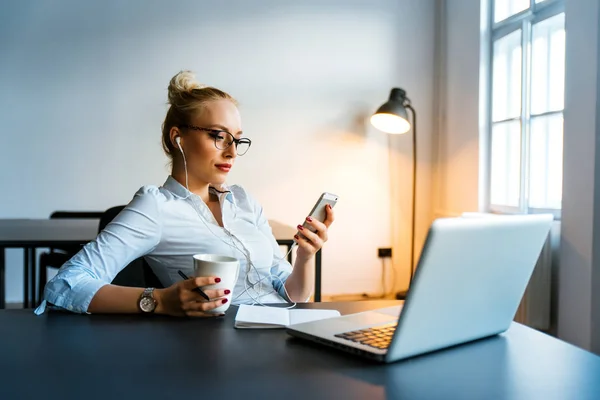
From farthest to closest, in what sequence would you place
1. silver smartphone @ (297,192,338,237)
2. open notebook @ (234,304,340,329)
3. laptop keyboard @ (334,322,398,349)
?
silver smartphone @ (297,192,338,237) < open notebook @ (234,304,340,329) < laptop keyboard @ (334,322,398,349)

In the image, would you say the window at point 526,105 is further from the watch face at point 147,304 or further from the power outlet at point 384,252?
the watch face at point 147,304

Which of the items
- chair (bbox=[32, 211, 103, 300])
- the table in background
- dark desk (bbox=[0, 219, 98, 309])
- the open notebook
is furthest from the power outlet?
the open notebook

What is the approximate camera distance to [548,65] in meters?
3.37

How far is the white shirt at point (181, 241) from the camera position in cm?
130

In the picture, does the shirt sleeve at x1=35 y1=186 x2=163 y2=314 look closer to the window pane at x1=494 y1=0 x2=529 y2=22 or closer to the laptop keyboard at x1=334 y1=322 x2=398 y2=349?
the laptop keyboard at x1=334 y1=322 x2=398 y2=349

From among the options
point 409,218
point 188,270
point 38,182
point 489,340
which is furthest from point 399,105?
point 489,340

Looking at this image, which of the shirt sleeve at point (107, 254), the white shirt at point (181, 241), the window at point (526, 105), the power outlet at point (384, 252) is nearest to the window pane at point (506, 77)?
the window at point (526, 105)

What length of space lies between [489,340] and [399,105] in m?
3.24

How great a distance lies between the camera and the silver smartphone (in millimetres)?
1252

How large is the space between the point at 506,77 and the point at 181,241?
3082 mm

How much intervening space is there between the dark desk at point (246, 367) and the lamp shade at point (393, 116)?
3100 millimetres

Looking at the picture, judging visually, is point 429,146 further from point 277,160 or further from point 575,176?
point 575,176

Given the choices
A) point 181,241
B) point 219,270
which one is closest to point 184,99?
point 181,241

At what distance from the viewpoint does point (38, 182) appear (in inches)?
159
